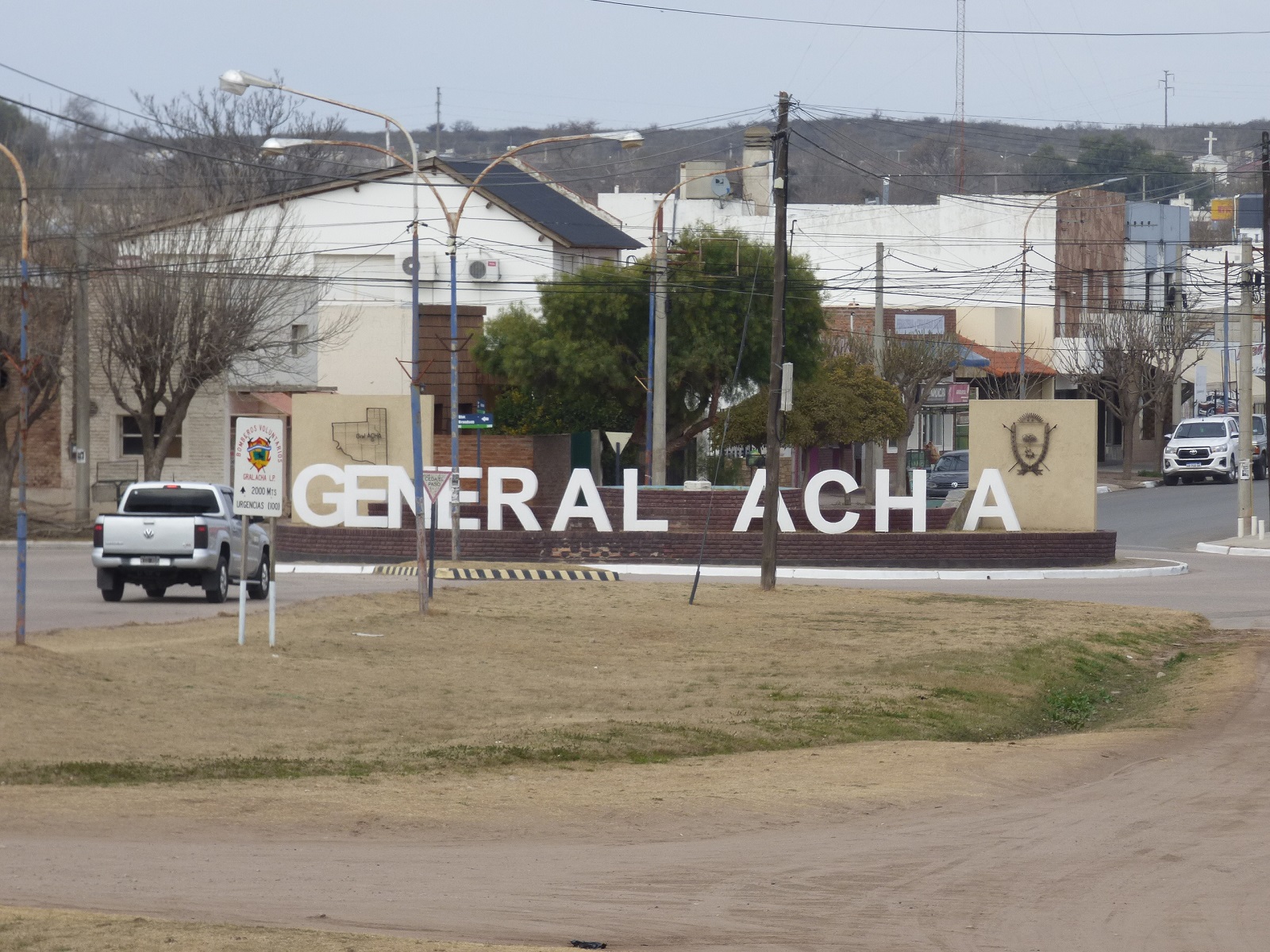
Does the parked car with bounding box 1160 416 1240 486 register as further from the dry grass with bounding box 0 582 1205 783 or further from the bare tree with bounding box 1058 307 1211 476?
the dry grass with bounding box 0 582 1205 783

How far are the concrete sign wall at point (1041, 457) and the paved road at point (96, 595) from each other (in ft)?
47.1

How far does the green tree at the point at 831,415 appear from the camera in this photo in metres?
49.1

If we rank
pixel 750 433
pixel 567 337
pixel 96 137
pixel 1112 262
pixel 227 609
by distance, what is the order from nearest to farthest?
pixel 227 609, pixel 567 337, pixel 750 433, pixel 1112 262, pixel 96 137

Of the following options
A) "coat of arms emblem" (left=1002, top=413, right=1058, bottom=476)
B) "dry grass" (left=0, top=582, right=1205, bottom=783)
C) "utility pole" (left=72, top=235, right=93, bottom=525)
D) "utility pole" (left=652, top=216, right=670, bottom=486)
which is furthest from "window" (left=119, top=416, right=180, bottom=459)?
"dry grass" (left=0, top=582, right=1205, bottom=783)

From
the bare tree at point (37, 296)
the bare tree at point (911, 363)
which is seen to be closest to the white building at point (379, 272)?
the bare tree at point (37, 296)

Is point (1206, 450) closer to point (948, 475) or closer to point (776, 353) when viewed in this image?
point (948, 475)

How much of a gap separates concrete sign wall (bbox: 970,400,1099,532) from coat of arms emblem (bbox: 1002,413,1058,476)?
2cm

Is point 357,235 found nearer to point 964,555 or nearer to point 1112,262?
point 964,555

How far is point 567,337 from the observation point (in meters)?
44.6

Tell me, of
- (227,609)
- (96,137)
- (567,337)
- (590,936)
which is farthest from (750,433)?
(96,137)

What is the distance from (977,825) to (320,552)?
26726 mm

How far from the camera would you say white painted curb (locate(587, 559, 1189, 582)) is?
3412cm

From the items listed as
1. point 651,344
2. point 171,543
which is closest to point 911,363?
point 651,344

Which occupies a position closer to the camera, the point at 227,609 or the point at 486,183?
the point at 227,609
